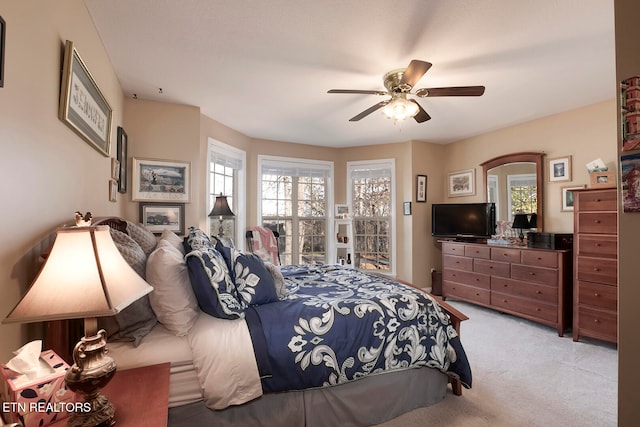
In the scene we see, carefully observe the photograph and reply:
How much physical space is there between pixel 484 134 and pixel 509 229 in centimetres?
152

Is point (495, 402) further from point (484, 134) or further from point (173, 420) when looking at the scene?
point (484, 134)

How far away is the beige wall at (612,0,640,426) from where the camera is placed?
48.1 inches

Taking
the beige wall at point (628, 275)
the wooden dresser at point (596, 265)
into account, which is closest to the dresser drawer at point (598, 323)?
the wooden dresser at point (596, 265)

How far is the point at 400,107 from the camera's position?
250cm

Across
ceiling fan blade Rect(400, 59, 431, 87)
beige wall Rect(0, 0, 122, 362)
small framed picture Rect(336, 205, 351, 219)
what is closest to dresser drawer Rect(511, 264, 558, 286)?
small framed picture Rect(336, 205, 351, 219)

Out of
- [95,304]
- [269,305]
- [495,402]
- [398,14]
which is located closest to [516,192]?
[495,402]

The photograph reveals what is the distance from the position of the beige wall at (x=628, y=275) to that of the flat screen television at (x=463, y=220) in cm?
319

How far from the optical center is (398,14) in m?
1.88

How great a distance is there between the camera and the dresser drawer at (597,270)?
2848 millimetres

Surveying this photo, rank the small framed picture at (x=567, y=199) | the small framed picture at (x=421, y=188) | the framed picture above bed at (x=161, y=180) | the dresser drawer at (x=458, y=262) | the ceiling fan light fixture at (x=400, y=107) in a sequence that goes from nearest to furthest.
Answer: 1. the ceiling fan light fixture at (x=400, y=107)
2. the framed picture above bed at (x=161, y=180)
3. the small framed picture at (x=567, y=199)
4. the dresser drawer at (x=458, y=262)
5. the small framed picture at (x=421, y=188)

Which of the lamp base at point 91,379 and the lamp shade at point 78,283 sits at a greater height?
the lamp shade at point 78,283

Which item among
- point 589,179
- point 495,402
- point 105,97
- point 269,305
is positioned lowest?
point 495,402

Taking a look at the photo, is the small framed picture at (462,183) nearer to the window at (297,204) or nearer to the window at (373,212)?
the window at (373,212)

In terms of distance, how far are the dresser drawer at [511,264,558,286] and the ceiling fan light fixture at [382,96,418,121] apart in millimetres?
2505
